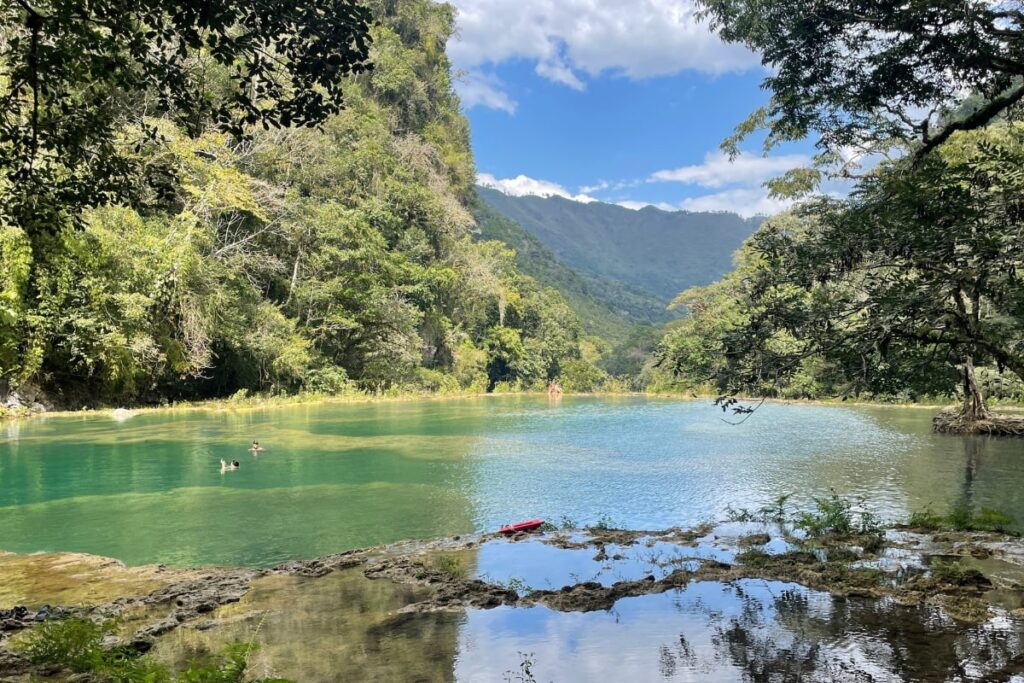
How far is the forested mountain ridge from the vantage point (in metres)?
24.7

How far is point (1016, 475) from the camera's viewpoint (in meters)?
15.4

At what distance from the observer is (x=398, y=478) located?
15688 mm

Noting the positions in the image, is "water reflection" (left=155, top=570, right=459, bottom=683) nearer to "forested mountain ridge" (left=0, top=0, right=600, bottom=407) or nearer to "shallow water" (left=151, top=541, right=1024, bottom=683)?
"shallow water" (left=151, top=541, right=1024, bottom=683)

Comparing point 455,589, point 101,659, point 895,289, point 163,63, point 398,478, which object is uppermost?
point 163,63

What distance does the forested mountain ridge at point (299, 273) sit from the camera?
971 inches

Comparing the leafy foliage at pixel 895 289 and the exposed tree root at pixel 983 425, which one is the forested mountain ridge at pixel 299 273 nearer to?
the leafy foliage at pixel 895 289

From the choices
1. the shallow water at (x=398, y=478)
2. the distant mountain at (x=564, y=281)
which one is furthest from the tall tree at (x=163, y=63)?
the distant mountain at (x=564, y=281)

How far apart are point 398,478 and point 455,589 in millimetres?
8535

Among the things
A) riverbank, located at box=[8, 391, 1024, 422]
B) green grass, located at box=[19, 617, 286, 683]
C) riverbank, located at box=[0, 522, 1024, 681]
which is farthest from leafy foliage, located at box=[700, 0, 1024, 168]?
riverbank, located at box=[8, 391, 1024, 422]

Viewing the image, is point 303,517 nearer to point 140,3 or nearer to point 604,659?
point 604,659

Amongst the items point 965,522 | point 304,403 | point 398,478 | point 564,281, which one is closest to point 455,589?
point 965,522

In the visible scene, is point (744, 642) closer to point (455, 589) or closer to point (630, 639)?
point (630, 639)

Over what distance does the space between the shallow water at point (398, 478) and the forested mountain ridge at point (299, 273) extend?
3452 mm

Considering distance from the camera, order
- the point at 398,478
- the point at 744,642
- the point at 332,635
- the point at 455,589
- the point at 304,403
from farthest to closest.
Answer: the point at 304,403 → the point at 398,478 → the point at 455,589 → the point at 332,635 → the point at 744,642
